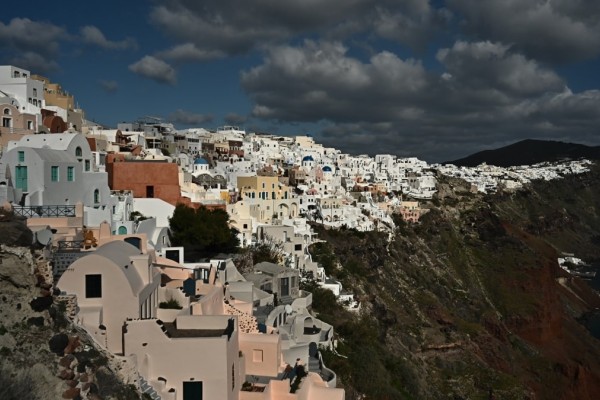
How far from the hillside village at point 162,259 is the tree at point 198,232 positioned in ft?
2.87

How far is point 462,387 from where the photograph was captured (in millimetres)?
44625

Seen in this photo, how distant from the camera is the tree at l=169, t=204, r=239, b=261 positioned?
3147cm

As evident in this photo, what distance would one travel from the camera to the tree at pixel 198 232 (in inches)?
1239

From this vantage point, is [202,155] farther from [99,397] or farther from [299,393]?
[99,397]

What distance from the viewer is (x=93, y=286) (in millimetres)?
14562

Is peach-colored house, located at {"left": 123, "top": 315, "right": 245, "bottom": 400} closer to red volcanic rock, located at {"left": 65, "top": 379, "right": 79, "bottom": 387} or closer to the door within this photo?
red volcanic rock, located at {"left": 65, "top": 379, "right": 79, "bottom": 387}

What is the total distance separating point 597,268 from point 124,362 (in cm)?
13141

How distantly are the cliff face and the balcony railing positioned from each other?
13.6 m

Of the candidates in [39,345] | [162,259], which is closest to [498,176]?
[162,259]

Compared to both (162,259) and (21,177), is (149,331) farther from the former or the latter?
(21,177)

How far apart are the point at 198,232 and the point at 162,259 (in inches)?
323

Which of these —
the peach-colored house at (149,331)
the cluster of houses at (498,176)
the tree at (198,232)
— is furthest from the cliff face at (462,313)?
the cluster of houses at (498,176)

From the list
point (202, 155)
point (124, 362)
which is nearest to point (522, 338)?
point (202, 155)

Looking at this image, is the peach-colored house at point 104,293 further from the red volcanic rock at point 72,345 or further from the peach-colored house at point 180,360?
the red volcanic rock at point 72,345
